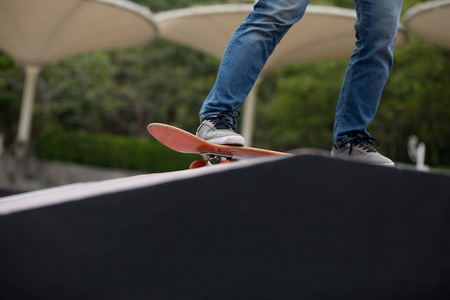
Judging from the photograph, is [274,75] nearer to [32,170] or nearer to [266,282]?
[32,170]

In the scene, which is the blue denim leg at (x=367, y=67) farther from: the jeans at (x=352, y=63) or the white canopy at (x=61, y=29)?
the white canopy at (x=61, y=29)

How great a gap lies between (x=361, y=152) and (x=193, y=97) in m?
20.6

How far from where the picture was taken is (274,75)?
21375 millimetres

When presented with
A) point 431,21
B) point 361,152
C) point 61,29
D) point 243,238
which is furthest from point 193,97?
point 243,238

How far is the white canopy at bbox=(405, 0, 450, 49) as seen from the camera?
33.8 ft

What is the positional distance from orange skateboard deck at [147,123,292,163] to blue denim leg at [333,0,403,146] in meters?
0.33

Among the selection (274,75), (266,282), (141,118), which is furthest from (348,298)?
(141,118)

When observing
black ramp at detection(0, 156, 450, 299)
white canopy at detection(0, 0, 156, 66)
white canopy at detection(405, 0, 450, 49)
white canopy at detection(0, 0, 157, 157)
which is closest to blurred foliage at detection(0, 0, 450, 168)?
white canopy at detection(0, 0, 157, 157)

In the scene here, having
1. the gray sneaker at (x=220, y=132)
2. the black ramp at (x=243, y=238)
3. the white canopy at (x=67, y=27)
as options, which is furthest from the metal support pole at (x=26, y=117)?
the black ramp at (x=243, y=238)

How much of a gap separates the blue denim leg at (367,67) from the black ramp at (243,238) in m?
0.85

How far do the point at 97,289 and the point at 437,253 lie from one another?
25.0 inches

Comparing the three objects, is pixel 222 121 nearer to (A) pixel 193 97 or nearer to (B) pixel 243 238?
(B) pixel 243 238

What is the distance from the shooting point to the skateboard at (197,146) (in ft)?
5.45

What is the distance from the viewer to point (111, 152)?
1460cm
